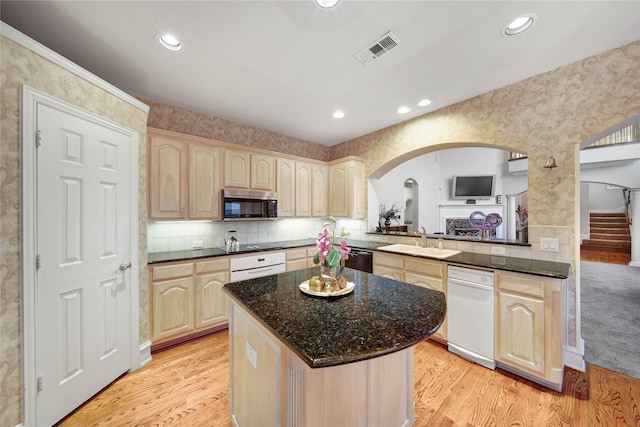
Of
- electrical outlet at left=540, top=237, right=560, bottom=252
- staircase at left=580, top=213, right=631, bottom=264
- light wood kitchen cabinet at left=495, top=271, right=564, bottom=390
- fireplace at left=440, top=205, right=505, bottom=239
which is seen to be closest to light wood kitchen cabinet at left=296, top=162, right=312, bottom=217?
light wood kitchen cabinet at left=495, top=271, right=564, bottom=390

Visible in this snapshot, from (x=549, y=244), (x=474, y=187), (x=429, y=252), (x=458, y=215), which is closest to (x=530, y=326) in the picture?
(x=549, y=244)

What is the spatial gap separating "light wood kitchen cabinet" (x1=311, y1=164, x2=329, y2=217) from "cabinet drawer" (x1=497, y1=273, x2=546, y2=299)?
2.62m

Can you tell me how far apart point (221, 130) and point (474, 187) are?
7.39 m

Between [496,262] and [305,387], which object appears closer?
[305,387]

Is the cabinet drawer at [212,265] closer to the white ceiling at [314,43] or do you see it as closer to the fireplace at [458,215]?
the white ceiling at [314,43]

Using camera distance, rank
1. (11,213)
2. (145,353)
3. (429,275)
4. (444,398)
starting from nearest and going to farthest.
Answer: (11,213) → (444,398) → (145,353) → (429,275)

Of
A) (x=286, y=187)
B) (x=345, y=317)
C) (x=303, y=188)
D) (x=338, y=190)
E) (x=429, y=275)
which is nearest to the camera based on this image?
(x=345, y=317)

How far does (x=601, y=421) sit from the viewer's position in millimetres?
1569

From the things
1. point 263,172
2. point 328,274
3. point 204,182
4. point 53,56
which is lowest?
point 328,274

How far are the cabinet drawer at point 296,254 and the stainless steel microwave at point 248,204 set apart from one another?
1.82ft

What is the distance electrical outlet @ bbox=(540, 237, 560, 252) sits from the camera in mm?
2193

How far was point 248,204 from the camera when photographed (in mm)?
3256

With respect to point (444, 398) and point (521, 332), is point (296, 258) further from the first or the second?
point (521, 332)

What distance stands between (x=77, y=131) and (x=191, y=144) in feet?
3.70
